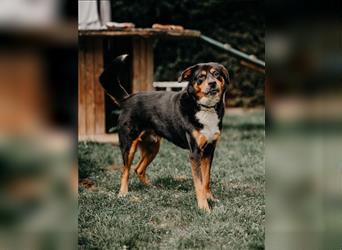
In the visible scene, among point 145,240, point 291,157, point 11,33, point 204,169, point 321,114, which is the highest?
point 11,33

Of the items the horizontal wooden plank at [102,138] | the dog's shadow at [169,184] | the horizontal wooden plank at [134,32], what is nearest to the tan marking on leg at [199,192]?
the dog's shadow at [169,184]

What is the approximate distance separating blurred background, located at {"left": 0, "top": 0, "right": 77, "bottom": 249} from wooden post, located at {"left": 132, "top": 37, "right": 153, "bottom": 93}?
23.5 feet

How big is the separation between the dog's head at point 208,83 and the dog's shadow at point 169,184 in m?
1.27

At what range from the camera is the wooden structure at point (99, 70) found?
8.77m

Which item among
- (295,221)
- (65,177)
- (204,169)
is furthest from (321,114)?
(204,169)

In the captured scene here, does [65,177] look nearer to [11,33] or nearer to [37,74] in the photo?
[37,74]

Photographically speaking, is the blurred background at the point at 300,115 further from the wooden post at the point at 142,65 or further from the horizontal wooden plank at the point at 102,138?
the wooden post at the point at 142,65

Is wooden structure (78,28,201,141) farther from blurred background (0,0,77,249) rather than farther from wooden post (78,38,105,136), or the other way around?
blurred background (0,0,77,249)

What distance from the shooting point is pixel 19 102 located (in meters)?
2.00

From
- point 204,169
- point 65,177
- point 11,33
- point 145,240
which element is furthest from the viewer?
point 204,169

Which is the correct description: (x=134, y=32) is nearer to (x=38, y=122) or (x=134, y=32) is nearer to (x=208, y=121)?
(x=208, y=121)

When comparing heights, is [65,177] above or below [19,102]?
below

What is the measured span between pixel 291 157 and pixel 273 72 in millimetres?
376

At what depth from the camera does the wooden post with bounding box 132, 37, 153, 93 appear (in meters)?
9.30
